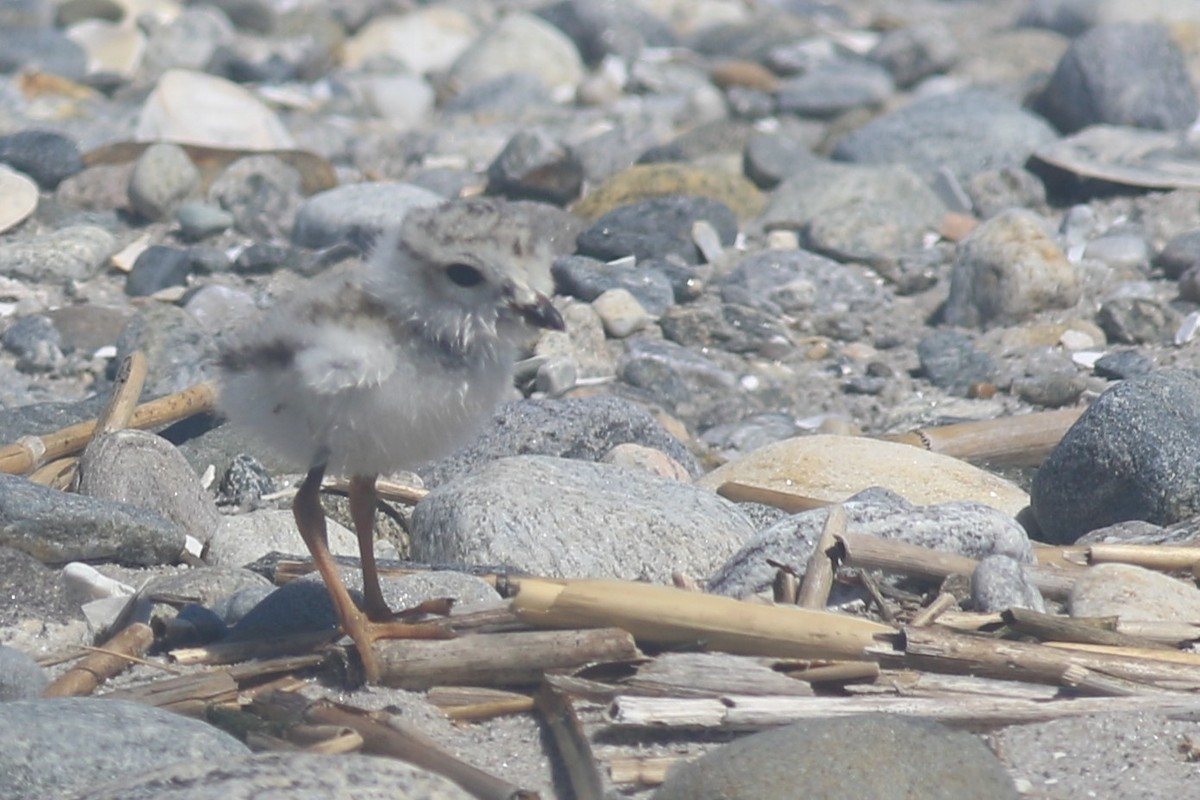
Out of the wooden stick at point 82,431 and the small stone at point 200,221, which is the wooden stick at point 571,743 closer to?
the wooden stick at point 82,431

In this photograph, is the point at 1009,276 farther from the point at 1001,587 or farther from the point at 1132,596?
the point at 1001,587

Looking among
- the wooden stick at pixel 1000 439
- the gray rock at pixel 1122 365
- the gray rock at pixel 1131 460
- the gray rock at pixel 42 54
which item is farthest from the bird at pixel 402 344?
the gray rock at pixel 42 54

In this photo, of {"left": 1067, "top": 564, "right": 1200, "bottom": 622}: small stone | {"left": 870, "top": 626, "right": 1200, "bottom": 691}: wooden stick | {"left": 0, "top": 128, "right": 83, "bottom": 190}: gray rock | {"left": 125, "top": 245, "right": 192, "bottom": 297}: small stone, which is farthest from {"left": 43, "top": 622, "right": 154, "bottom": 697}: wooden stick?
{"left": 0, "top": 128, "right": 83, "bottom": 190}: gray rock

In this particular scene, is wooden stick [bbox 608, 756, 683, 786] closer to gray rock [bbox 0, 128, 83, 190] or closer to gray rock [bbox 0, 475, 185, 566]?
gray rock [bbox 0, 475, 185, 566]

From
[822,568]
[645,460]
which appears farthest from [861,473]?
→ [822,568]

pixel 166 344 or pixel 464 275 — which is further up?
pixel 464 275
